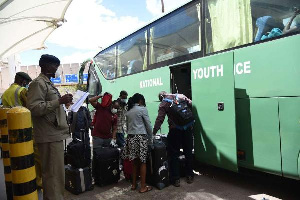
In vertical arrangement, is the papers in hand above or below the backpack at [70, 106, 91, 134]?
above

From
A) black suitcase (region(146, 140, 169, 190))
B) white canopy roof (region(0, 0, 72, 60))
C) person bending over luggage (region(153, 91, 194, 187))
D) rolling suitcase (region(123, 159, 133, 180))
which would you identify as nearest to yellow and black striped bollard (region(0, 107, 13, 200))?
rolling suitcase (region(123, 159, 133, 180))

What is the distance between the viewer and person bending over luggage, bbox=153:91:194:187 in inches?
173

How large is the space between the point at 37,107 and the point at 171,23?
380 centimetres

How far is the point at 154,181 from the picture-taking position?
→ 4.43 metres

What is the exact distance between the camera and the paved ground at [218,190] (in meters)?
3.87

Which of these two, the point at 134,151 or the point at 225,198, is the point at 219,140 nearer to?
the point at 225,198

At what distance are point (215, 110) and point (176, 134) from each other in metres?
0.86

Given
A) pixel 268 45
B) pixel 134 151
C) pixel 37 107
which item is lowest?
pixel 134 151

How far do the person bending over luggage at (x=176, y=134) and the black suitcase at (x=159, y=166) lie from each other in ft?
0.57

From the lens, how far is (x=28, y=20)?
740 cm

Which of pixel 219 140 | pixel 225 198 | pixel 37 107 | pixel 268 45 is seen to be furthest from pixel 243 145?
pixel 37 107

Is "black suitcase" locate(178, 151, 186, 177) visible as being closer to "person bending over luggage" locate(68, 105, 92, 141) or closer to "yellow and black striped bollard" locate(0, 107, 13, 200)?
"person bending over luggage" locate(68, 105, 92, 141)

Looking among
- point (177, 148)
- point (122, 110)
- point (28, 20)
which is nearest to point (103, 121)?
point (122, 110)

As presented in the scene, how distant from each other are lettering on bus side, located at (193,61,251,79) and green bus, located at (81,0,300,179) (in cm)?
2
